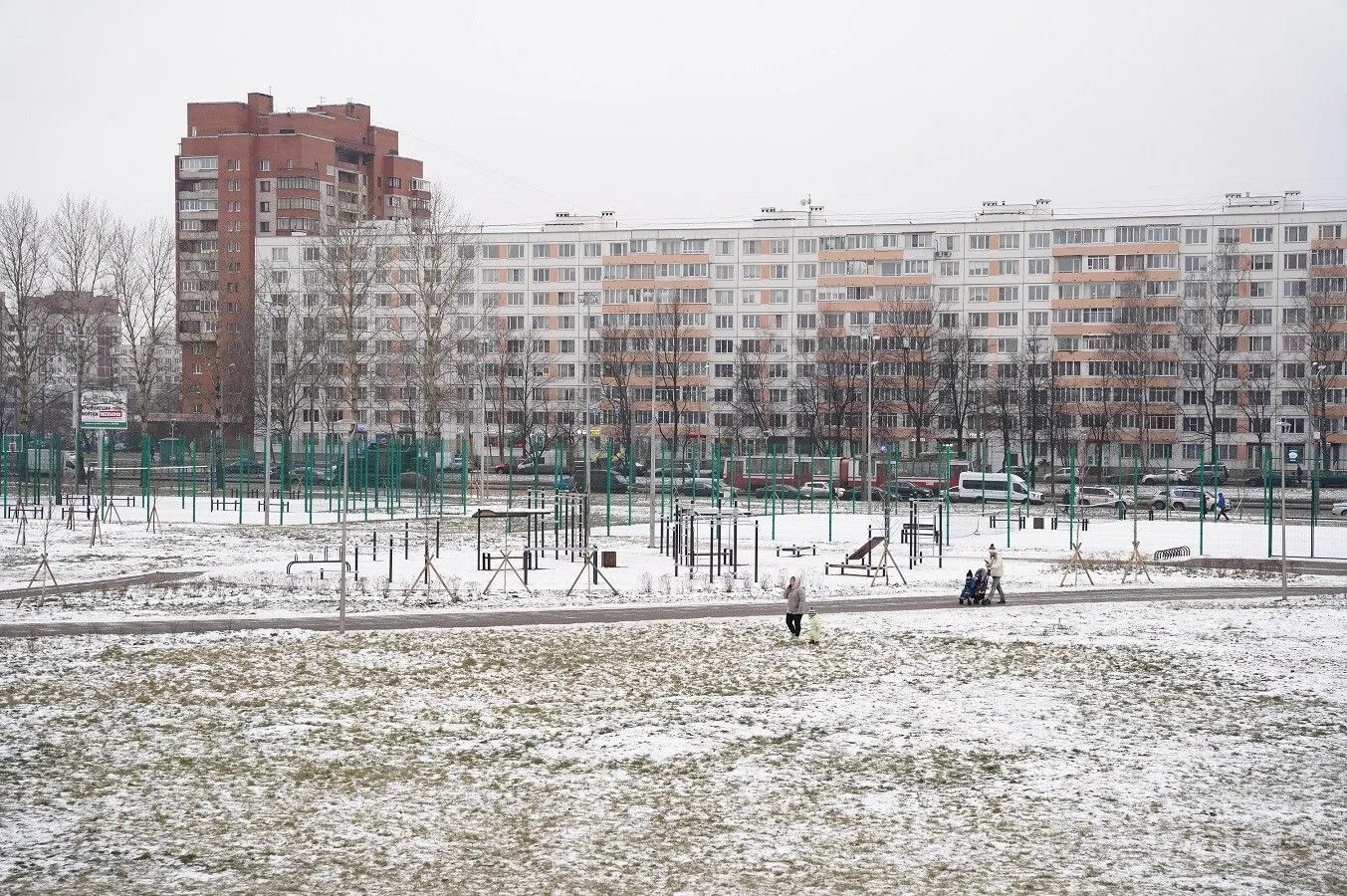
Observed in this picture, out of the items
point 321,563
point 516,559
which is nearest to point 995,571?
point 516,559

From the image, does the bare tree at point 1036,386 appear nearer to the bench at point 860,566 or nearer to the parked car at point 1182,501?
the parked car at point 1182,501

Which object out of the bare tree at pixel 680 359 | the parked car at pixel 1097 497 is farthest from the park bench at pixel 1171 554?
the bare tree at pixel 680 359

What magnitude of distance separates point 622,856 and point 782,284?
100416mm

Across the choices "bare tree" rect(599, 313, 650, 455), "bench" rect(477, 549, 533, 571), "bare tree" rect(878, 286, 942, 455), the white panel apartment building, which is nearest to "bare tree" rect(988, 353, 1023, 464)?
the white panel apartment building

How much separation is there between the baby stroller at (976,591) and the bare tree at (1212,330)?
7416 cm

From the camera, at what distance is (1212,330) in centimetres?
10112

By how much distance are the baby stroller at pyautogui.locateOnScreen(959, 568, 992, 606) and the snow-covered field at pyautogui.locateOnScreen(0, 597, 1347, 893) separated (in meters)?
6.00

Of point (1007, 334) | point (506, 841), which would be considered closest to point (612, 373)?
point (1007, 334)

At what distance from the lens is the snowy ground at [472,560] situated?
3042 centimetres

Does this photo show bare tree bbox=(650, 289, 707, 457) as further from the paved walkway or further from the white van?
the paved walkway

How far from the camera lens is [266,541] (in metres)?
44.2

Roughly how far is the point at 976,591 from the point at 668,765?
16438 mm

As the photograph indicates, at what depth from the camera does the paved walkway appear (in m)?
25.7

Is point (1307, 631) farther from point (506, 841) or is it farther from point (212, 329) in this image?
point (212, 329)
